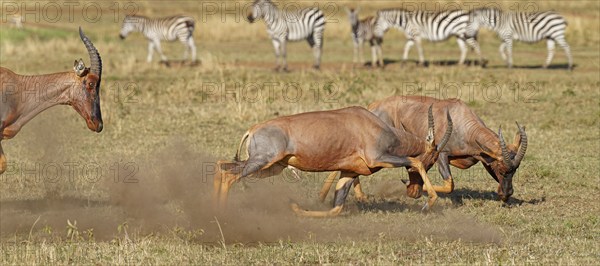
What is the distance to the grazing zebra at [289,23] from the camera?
3073 centimetres

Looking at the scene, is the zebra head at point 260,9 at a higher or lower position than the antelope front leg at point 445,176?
higher

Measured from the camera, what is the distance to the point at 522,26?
101 feet

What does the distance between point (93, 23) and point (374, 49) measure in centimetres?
1623

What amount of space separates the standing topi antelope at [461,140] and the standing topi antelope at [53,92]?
3094 millimetres

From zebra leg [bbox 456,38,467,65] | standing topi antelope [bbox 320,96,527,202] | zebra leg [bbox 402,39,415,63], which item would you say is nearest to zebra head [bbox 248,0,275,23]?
zebra leg [bbox 402,39,415,63]

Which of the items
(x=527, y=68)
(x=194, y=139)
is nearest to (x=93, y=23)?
(x=527, y=68)

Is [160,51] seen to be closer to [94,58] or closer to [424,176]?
[94,58]

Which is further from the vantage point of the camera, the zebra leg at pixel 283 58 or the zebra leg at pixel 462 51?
the zebra leg at pixel 462 51

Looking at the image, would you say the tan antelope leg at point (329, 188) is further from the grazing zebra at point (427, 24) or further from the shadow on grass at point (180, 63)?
the grazing zebra at point (427, 24)

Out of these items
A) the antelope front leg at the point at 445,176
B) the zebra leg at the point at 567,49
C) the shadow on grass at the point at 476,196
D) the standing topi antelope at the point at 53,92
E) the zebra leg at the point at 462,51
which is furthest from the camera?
the zebra leg at the point at 462,51

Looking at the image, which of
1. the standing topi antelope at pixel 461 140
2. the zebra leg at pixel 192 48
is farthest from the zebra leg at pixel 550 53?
the standing topi antelope at pixel 461 140

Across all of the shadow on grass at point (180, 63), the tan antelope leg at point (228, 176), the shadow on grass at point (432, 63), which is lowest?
the tan antelope leg at point (228, 176)

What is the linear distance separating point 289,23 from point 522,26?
290 inches

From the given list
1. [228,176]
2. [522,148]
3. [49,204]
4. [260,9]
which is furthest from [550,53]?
→ [228,176]
